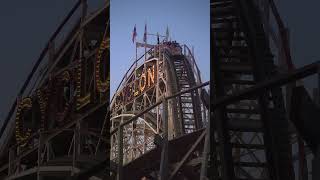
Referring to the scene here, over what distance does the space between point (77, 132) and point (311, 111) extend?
151cm

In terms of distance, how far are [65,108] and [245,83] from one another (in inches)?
46.6

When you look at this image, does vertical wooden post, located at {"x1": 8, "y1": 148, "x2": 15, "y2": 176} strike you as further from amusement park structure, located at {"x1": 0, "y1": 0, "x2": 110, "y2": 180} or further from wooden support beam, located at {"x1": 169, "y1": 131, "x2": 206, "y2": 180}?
wooden support beam, located at {"x1": 169, "y1": 131, "x2": 206, "y2": 180}

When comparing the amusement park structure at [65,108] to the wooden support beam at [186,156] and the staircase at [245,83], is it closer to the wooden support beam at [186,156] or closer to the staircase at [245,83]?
the staircase at [245,83]

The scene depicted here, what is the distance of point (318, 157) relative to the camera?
2.04 metres

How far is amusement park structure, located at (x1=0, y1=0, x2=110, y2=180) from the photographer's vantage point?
3.21m

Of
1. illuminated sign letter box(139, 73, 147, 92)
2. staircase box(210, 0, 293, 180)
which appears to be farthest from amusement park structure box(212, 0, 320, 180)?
illuminated sign letter box(139, 73, 147, 92)

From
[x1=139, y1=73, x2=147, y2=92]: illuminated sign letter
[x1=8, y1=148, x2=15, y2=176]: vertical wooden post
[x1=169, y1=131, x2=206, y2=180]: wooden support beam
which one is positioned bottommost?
[x1=169, y1=131, x2=206, y2=180]: wooden support beam

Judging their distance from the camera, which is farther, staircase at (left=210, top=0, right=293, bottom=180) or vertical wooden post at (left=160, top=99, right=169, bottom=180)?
staircase at (left=210, top=0, right=293, bottom=180)

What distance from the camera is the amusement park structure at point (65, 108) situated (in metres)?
3.21

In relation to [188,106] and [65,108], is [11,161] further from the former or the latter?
[188,106]

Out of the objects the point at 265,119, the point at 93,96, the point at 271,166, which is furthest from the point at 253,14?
the point at 93,96

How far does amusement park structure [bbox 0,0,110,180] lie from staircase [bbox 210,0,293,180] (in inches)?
23.3

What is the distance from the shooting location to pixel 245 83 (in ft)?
9.62

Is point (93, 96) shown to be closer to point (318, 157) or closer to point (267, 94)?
point (267, 94)
